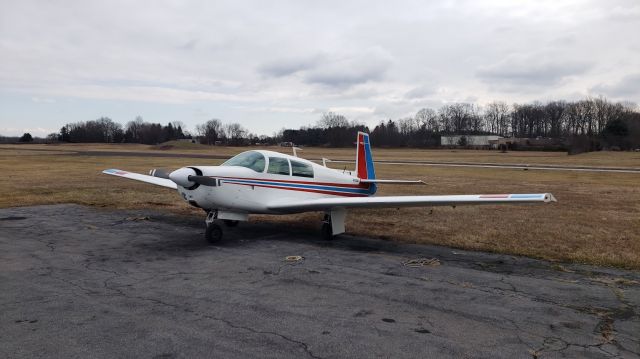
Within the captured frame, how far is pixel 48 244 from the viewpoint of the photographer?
9914mm

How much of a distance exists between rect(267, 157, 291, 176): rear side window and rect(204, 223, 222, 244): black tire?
6.03 ft

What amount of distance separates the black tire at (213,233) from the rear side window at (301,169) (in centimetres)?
242

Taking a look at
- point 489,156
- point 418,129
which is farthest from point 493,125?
point 489,156

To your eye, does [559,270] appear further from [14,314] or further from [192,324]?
[14,314]

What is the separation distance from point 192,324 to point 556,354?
4.03 m

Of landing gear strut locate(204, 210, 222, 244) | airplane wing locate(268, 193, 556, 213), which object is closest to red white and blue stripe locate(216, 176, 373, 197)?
airplane wing locate(268, 193, 556, 213)

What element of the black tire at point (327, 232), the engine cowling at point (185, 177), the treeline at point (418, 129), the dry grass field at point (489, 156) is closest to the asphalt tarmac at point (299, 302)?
the black tire at point (327, 232)

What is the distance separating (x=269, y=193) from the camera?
11102mm

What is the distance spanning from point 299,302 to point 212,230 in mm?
4613

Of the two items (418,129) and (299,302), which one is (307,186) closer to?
(299,302)

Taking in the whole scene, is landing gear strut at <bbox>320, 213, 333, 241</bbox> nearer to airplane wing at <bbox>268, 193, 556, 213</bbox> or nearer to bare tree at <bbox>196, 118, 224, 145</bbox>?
airplane wing at <bbox>268, 193, 556, 213</bbox>

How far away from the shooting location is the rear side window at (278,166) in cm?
1127

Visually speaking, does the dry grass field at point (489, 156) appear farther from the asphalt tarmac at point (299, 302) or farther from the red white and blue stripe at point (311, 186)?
the asphalt tarmac at point (299, 302)

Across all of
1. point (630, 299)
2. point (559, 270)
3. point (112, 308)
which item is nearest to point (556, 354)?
point (630, 299)
